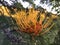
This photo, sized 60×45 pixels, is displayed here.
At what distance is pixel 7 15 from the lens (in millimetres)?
1098

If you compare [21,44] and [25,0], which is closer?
[21,44]

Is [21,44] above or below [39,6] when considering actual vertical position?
below

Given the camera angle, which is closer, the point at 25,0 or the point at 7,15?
the point at 7,15

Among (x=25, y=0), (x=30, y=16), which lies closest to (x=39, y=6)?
(x=25, y=0)

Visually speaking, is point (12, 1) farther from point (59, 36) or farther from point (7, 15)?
point (59, 36)

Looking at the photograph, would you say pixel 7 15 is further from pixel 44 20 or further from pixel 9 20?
pixel 44 20

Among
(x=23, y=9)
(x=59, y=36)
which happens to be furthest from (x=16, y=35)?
(x=59, y=36)

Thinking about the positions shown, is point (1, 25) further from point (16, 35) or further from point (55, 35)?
point (55, 35)

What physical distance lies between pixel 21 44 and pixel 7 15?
0.19 m

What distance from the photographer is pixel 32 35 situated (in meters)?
1.11

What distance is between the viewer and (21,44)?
1.12m

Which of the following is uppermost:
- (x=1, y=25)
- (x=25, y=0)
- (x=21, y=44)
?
(x=25, y=0)

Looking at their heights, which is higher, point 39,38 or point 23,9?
point 23,9

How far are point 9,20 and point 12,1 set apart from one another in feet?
0.45
